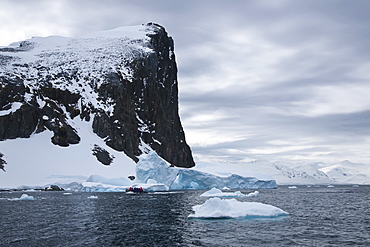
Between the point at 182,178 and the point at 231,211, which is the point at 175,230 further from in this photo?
the point at 182,178

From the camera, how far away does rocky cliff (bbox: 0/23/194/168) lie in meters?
138

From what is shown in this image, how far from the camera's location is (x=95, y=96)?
6265 inches

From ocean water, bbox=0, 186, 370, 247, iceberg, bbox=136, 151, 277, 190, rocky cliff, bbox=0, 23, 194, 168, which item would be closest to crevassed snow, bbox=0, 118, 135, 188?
rocky cliff, bbox=0, 23, 194, 168

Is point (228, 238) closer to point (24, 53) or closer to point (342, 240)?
point (342, 240)

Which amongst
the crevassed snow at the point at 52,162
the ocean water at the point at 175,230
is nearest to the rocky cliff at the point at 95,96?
the crevassed snow at the point at 52,162

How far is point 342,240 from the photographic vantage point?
26516 mm

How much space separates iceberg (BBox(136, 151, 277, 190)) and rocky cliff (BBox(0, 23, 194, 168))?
110ft

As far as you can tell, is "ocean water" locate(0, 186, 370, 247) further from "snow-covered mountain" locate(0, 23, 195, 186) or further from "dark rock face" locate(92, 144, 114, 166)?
"dark rock face" locate(92, 144, 114, 166)

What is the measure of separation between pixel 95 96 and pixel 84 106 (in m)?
8.61

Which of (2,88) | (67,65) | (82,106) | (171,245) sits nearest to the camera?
(171,245)

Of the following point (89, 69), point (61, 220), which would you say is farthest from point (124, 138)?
point (61, 220)

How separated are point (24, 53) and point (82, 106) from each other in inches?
1797

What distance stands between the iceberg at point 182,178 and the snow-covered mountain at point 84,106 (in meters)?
31.6

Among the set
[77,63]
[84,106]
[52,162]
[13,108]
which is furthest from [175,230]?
[77,63]
